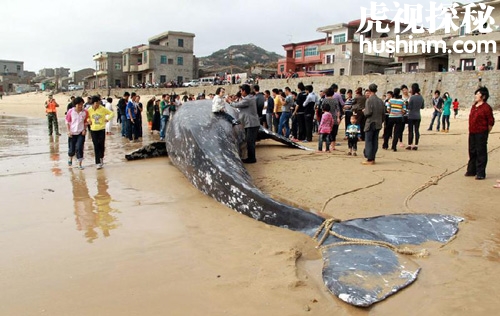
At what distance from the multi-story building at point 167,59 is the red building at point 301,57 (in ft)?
46.7

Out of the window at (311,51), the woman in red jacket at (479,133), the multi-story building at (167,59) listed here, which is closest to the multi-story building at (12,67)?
the multi-story building at (167,59)

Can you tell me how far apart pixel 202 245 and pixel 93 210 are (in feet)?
6.56

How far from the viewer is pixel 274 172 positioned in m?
7.73

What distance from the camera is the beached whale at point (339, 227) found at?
130 inches

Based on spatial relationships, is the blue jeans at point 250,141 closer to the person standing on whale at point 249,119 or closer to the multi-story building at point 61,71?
the person standing on whale at point 249,119

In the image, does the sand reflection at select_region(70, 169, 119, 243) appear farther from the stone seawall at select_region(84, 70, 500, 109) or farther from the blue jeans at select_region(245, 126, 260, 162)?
the stone seawall at select_region(84, 70, 500, 109)

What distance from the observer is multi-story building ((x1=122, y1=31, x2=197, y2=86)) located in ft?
198

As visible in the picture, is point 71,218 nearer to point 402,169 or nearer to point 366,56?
point 402,169

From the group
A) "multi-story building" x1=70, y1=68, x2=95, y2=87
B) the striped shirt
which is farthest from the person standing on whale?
"multi-story building" x1=70, y1=68, x2=95, y2=87

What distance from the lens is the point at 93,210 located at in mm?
5414

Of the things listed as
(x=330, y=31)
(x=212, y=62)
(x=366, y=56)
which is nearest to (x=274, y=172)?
(x=366, y=56)

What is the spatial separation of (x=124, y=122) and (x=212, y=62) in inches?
4597

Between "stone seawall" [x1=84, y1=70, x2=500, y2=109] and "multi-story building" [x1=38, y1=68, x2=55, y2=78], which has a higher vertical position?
"multi-story building" [x1=38, y1=68, x2=55, y2=78]

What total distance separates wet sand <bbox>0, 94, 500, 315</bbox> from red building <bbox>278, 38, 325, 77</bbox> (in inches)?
2086
